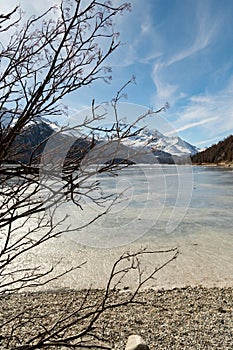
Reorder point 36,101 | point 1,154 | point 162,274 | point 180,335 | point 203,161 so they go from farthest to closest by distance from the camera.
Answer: point 203,161 < point 162,274 < point 180,335 < point 36,101 < point 1,154

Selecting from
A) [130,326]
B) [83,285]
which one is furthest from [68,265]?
[130,326]

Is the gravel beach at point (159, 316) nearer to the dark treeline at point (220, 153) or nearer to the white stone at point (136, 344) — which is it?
the white stone at point (136, 344)

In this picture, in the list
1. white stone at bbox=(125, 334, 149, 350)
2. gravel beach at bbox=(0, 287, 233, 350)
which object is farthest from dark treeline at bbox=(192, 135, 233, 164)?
white stone at bbox=(125, 334, 149, 350)

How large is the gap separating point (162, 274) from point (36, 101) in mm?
6296

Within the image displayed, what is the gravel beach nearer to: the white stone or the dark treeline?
the white stone

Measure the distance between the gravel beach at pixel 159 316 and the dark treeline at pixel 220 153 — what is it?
8189 cm

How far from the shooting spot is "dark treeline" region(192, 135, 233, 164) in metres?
86.9

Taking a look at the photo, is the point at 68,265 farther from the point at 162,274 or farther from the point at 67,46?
the point at 67,46

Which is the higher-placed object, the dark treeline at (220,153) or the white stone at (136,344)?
the dark treeline at (220,153)

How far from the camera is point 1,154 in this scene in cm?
133

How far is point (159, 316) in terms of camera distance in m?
4.77

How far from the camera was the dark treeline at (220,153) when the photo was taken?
86925 millimetres

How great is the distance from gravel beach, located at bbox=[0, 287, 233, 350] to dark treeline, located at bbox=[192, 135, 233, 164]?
3224 inches

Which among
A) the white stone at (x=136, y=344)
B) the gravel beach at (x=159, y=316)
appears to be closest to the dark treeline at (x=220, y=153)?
the gravel beach at (x=159, y=316)
